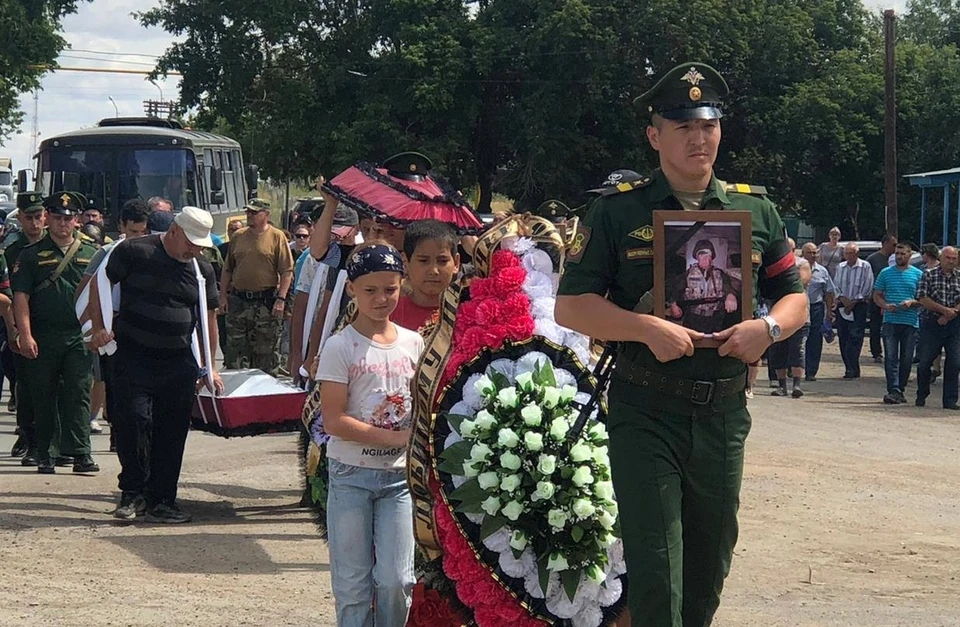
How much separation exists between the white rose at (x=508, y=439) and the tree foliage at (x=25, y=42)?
3529 cm

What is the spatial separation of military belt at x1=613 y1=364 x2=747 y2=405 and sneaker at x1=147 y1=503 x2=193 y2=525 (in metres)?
5.45

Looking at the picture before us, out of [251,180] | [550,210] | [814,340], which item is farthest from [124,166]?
[550,210]

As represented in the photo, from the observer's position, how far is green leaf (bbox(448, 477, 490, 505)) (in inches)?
211

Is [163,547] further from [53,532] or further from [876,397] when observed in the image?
[876,397]

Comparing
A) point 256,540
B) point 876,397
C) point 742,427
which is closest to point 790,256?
point 742,427

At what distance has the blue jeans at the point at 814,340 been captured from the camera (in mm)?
19547

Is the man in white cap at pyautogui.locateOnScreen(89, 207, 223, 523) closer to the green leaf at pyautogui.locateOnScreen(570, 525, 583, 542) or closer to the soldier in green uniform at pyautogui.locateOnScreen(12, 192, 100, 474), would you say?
the soldier in green uniform at pyautogui.locateOnScreen(12, 192, 100, 474)

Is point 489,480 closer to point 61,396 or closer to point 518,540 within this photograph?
point 518,540

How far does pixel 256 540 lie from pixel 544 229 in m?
3.45

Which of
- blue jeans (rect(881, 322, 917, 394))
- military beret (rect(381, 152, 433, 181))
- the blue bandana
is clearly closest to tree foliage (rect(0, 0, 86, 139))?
blue jeans (rect(881, 322, 917, 394))

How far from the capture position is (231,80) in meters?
50.6

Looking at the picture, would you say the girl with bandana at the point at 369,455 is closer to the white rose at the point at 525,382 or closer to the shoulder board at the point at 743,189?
the white rose at the point at 525,382

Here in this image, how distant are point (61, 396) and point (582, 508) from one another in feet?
22.1

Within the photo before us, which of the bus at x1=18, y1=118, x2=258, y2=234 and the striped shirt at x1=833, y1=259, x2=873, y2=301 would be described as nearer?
the striped shirt at x1=833, y1=259, x2=873, y2=301
